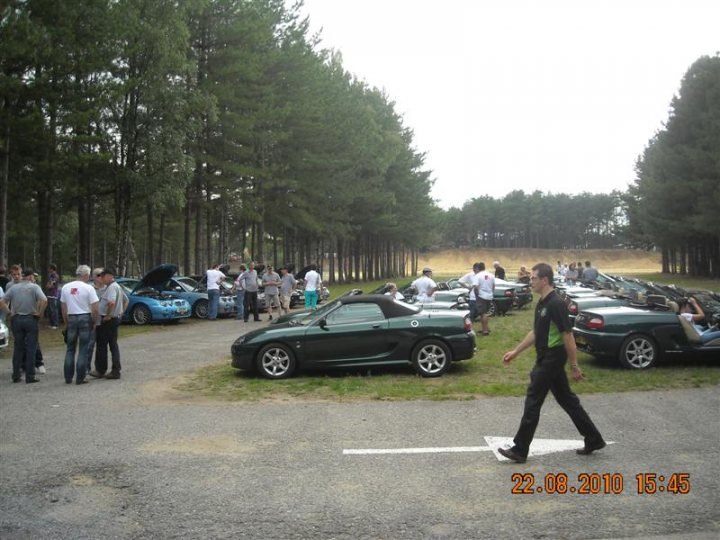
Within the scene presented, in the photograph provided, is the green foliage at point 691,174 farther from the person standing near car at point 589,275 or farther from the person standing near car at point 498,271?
the person standing near car at point 498,271

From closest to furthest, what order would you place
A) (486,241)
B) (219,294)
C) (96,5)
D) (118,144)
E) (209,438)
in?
(209,438) → (96,5) → (219,294) → (118,144) → (486,241)

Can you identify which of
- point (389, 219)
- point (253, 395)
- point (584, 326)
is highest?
point (389, 219)

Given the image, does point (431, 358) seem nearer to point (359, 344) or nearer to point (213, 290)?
point (359, 344)

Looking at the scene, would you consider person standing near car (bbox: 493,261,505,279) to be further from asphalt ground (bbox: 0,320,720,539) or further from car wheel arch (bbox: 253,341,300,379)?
asphalt ground (bbox: 0,320,720,539)

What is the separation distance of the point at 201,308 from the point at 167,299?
1.97 meters

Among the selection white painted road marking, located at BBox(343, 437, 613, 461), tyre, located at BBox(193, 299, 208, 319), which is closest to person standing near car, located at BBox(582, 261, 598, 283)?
tyre, located at BBox(193, 299, 208, 319)

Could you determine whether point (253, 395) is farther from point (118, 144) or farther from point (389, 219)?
point (389, 219)

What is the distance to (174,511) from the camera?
4.71 m

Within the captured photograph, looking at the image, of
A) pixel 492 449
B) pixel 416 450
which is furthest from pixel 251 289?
pixel 492 449

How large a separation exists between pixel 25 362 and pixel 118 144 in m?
16.8

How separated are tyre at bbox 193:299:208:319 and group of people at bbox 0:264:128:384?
11557 millimetres

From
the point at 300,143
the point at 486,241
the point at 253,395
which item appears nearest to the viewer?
the point at 253,395

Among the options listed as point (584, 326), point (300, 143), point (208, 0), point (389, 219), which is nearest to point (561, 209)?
point (389, 219)

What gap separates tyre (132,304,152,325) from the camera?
20.3 m
